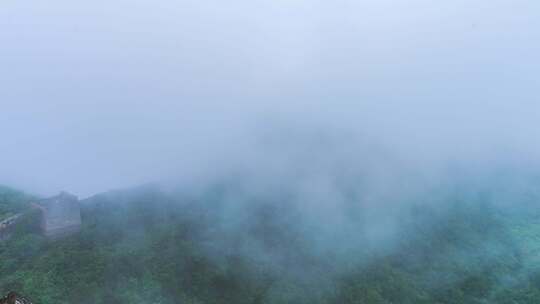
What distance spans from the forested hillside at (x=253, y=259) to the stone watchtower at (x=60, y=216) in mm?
908

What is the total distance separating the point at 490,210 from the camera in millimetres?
43031

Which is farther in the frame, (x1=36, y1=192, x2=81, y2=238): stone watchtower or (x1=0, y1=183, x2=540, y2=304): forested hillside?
(x1=36, y1=192, x2=81, y2=238): stone watchtower

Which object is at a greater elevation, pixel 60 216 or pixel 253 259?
pixel 60 216

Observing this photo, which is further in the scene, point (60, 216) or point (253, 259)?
point (60, 216)

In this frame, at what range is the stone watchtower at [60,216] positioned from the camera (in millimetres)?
34344

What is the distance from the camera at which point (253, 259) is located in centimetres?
3319

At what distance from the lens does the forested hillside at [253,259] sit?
98.2ft

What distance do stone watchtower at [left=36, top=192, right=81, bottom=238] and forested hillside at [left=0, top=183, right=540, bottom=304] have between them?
0.91 metres

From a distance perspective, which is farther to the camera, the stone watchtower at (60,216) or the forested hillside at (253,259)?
the stone watchtower at (60,216)

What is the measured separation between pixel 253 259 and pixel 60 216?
55.3ft

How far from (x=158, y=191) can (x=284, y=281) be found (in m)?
18.8

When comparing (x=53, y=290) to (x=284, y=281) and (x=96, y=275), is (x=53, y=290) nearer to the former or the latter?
(x=96, y=275)

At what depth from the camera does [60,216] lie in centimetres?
3472

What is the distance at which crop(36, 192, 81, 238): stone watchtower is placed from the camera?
113ft
